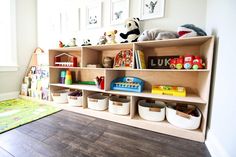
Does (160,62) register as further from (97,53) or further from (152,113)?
(97,53)

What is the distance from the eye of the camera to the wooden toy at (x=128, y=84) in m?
1.50

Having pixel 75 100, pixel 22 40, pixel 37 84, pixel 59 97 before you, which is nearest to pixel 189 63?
pixel 75 100

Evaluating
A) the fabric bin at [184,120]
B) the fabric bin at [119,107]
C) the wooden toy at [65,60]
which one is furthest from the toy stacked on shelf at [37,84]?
the fabric bin at [184,120]

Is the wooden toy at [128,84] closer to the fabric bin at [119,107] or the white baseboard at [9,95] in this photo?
the fabric bin at [119,107]

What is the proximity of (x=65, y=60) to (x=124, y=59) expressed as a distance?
1168mm

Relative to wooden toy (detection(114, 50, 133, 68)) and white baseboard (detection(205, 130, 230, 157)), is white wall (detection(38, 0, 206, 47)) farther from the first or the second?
white baseboard (detection(205, 130, 230, 157))

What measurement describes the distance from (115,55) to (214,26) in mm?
1134

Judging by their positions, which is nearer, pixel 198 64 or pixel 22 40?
pixel 198 64

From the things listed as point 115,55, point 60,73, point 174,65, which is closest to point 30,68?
point 60,73

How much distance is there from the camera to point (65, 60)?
2.20 m

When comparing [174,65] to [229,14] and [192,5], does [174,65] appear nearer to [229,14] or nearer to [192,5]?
[229,14]

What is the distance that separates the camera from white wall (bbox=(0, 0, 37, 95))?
228 centimetres

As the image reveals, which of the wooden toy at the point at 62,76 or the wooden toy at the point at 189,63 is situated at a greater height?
the wooden toy at the point at 189,63

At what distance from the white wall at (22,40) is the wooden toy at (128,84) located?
205 cm
